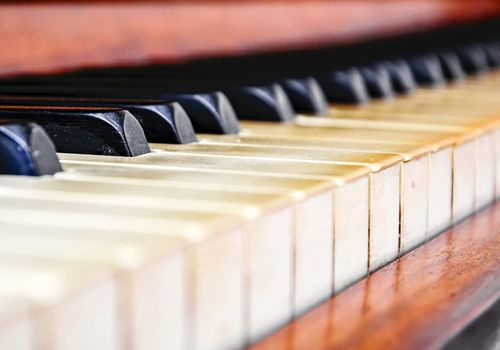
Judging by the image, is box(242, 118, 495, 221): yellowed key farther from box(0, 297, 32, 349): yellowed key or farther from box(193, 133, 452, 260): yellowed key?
box(0, 297, 32, 349): yellowed key

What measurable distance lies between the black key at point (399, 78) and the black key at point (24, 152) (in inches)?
35.6

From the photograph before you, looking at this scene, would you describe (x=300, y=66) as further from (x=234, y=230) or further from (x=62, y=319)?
(x=62, y=319)

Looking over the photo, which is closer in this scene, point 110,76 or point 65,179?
point 65,179

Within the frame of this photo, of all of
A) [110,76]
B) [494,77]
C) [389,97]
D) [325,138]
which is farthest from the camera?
[494,77]

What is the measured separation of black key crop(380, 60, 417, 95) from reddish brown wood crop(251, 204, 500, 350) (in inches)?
25.9

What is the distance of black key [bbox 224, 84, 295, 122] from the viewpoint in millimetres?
1149

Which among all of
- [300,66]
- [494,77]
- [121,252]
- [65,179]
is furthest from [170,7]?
[121,252]

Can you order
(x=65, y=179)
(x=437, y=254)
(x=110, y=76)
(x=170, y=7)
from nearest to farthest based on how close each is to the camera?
(x=65, y=179), (x=437, y=254), (x=110, y=76), (x=170, y=7)

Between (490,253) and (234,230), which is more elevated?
(234,230)

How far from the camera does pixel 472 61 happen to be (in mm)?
1975

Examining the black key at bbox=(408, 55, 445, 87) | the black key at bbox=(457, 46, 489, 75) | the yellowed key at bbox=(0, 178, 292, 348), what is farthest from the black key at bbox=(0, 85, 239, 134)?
the black key at bbox=(457, 46, 489, 75)

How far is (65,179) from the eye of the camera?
73cm

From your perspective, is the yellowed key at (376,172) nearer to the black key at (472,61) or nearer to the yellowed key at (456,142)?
the yellowed key at (456,142)

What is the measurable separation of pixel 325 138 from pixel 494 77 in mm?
982
